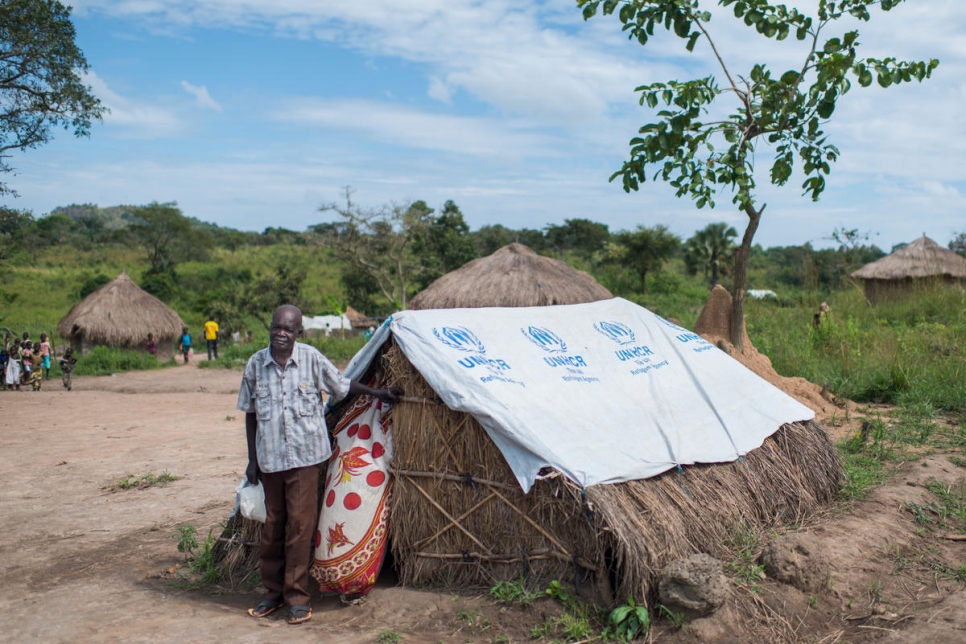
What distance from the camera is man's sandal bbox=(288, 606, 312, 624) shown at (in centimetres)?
360

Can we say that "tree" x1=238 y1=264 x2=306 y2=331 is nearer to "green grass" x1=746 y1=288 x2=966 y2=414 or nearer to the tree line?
the tree line

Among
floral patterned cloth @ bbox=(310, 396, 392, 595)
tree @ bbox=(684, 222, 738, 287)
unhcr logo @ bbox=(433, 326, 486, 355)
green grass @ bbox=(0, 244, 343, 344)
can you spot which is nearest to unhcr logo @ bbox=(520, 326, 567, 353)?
unhcr logo @ bbox=(433, 326, 486, 355)

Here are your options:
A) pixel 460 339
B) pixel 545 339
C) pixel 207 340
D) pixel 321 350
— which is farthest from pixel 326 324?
pixel 460 339

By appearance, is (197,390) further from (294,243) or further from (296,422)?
(294,243)

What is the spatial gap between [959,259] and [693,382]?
1886cm

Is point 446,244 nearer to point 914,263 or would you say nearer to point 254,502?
point 914,263

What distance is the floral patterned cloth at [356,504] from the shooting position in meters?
3.82

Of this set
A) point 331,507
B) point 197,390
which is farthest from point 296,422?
point 197,390

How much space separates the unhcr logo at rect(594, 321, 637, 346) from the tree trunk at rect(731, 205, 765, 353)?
2649 millimetres

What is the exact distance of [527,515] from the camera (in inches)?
146

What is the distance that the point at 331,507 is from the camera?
12.9ft

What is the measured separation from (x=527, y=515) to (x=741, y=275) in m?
5.13

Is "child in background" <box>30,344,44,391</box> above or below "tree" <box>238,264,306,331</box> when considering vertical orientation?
below

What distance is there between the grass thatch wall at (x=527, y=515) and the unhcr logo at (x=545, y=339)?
2.65 feet
